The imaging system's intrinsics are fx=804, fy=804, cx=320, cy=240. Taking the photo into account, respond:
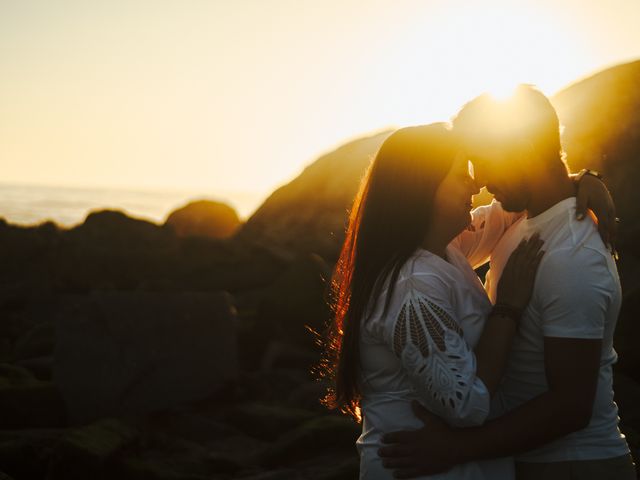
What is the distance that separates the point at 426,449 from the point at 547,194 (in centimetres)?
115

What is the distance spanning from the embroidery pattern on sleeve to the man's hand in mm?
120

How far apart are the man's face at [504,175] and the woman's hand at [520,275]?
24 cm

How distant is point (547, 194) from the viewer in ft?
10.6

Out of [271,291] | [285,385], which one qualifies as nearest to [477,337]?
[285,385]

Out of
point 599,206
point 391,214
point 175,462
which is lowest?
point 175,462

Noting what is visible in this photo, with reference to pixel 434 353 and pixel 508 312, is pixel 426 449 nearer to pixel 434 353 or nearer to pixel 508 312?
pixel 434 353

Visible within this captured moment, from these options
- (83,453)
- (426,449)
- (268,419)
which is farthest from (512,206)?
(268,419)

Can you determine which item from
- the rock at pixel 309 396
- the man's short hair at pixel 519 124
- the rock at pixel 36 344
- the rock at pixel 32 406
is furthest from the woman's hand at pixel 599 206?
the rock at pixel 36 344

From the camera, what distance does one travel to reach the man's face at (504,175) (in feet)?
10.4

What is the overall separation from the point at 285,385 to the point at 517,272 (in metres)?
6.47

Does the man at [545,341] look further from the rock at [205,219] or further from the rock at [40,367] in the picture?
the rock at [205,219]

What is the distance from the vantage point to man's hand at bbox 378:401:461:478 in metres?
2.79

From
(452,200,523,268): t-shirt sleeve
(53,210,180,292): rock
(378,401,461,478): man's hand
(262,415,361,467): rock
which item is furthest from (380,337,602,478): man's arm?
(53,210,180,292): rock

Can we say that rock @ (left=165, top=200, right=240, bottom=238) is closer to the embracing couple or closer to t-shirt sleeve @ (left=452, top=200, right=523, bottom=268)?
t-shirt sleeve @ (left=452, top=200, right=523, bottom=268)
